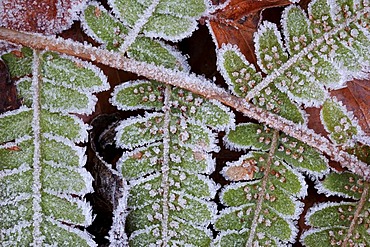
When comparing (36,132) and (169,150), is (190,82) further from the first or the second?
(36,132)

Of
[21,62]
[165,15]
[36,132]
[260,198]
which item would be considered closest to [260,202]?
[260,198]

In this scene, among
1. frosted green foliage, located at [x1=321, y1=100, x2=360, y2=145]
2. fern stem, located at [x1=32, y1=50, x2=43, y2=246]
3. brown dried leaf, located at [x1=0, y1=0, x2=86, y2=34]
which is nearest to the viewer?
fern stem, located at [x1=32, y1=50, x2=43, y2=246]

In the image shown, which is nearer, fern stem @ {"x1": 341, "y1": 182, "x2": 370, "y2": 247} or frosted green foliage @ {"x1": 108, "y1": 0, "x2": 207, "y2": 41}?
frosted green foliage @ {"x1": 108, "y1": 0, "x2": 207, "y2": 41}

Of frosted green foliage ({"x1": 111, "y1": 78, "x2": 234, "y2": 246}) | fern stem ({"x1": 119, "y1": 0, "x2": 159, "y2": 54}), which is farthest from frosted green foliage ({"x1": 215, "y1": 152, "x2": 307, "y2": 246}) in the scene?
fern stem ({"x1": 119, "y1": 0, "x2": 159, "y2": 54})

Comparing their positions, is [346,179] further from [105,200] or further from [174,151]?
[105,200]

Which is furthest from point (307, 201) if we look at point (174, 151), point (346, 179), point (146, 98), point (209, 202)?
point (146, 98)

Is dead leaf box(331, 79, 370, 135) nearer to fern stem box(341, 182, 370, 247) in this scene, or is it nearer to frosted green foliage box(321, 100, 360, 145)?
frosted green foliage box(321, 100, 360, 145)
